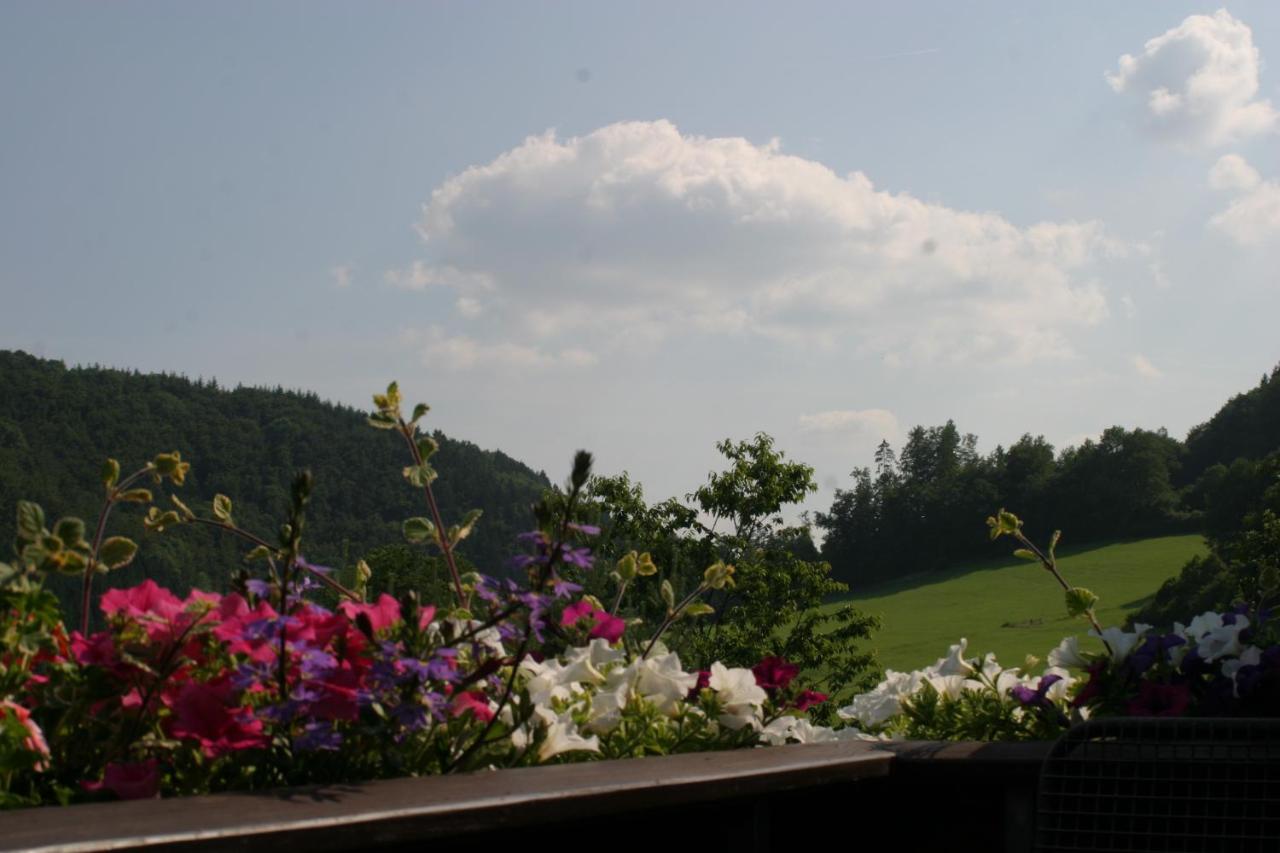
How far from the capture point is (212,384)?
361ft

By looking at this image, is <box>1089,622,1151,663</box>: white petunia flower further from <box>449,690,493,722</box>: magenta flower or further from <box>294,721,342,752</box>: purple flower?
<box>294,721,342,752</box>: purple flower

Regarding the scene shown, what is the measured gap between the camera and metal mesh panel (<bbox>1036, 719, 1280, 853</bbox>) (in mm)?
2068

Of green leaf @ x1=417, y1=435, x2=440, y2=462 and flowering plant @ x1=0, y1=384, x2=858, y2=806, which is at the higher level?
green leaf @ x1=417, y1=435, x2=440, y2=462

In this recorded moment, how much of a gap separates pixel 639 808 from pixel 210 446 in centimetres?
9223

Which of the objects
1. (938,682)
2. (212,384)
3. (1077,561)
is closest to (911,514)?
(1077,561)

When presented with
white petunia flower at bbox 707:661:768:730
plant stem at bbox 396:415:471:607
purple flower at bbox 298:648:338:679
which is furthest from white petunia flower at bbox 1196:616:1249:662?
purple flower at bbox 298:648:338:679

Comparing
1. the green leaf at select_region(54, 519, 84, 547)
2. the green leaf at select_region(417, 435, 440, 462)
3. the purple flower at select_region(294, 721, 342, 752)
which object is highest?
the green leaf at select_region(417, 435, 440, 462)

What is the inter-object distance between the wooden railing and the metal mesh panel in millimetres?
263

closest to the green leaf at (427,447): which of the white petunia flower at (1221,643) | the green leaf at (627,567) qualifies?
the green leaf at (627,567)

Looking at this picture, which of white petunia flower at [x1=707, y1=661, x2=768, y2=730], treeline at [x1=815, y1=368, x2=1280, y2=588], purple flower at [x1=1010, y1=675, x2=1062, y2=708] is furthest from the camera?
treeline at [x1=815, y1=368, x2=1280, y2=588]

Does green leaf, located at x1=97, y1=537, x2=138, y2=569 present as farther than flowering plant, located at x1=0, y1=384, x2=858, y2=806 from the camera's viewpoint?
Yes

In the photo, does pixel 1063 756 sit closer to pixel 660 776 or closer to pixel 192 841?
pixel 660 776

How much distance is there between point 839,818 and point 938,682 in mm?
649

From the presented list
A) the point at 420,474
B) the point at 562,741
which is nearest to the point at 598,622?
the point at 420,474
